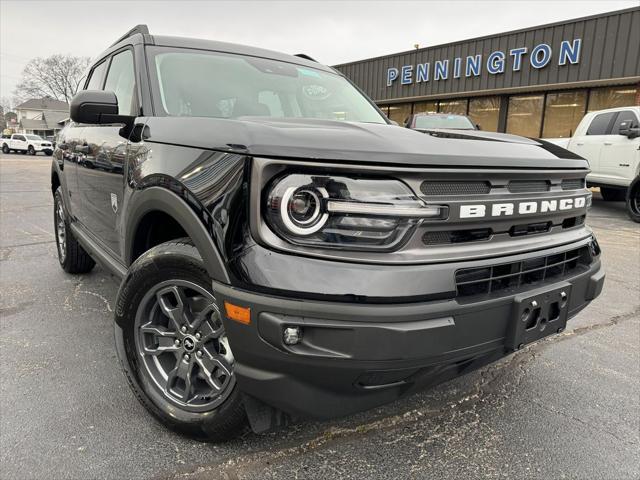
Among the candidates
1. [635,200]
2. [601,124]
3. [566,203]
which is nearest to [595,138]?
[601,124]

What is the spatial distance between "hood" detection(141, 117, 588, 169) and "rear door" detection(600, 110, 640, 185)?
304 inches

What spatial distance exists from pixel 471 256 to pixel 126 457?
5.25ft

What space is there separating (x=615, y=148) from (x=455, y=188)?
8804 mm

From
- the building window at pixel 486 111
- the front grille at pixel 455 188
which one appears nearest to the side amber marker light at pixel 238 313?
the front grille at pixel 455 188

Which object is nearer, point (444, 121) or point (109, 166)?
point (109, 166)

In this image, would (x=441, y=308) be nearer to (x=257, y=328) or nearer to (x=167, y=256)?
(x=257, y=328)

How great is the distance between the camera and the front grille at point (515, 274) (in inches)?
62.6

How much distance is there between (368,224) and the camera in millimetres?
1495

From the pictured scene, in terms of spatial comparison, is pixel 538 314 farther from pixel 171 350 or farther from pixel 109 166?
pixel 109 166

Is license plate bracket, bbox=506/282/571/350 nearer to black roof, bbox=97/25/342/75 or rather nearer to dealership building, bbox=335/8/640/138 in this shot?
black roof, bbox=97/25/342/75

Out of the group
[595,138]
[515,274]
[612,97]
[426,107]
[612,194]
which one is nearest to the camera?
[515,274]

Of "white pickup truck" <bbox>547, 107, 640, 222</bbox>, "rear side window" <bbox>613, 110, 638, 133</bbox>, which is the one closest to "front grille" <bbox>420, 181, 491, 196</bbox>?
"white pickup truck" <bbox>547, 107, 640, 222</bbox>

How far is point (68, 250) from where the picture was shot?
4285mm

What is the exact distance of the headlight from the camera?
148 centimetres
